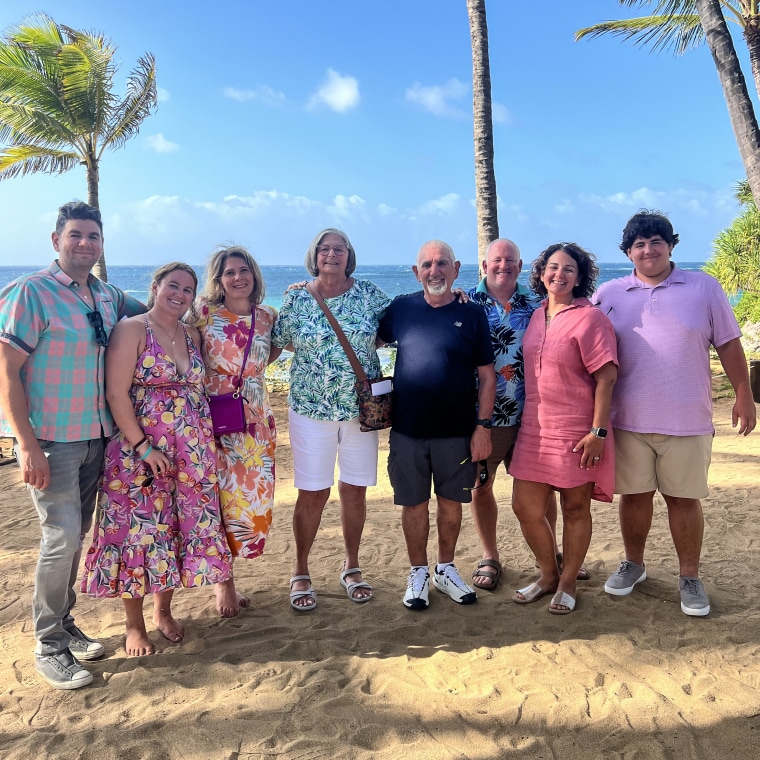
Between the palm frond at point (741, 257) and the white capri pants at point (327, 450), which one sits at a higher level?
the palm frond at point (741, 257)

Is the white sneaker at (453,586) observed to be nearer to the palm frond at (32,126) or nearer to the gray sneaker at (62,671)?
the gray sneaker at (62,671)

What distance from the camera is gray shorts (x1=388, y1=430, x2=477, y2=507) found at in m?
3.69

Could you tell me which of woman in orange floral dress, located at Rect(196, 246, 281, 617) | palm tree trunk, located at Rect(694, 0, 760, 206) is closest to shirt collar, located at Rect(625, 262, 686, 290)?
woman in orange floral dress, located at Rect(196, 246, 281, 617)

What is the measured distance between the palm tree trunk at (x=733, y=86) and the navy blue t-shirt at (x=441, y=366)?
5423 mm

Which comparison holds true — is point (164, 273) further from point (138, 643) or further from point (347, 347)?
point (138, 643)

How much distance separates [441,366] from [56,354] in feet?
6.50

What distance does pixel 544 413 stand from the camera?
139 inches

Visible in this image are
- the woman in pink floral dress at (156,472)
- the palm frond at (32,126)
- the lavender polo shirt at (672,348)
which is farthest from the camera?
the palm frond at (32,126)

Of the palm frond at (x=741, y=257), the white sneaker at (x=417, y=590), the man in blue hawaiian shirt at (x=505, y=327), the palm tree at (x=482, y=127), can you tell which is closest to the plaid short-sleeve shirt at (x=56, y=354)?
the white sneaker at (x=417, y=590)

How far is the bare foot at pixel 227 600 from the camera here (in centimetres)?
387

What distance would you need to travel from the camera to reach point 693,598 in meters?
3.69

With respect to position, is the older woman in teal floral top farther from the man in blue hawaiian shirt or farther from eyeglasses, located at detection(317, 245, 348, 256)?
the man in blue hawaiian shirt

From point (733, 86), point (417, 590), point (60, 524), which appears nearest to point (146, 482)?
point (60, 524)

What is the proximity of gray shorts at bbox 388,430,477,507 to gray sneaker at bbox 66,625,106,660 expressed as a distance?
5.97 ft
